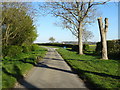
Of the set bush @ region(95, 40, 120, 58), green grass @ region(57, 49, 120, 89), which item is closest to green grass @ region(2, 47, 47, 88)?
green grass @ region(57, 49, 120, 89)

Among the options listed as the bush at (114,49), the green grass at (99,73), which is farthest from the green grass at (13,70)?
the bush at (114,49)

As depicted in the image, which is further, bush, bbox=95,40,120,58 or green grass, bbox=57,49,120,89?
bush, bbox=95,40,120,58

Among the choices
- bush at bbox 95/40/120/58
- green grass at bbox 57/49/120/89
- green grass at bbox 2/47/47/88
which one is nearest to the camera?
green grass at bbox 57/49/120/89

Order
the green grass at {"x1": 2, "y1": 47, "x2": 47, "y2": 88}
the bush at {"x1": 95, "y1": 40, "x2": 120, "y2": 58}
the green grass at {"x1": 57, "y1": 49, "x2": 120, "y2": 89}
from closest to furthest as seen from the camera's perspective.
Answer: the green grass at {"x1": 57, "y1": 49, "x2": 120, "y2": 89}
the green grass at {"x1": 2, "y1": 47, "x2": 47, "y2": 88}
the bush at {"x1": 95, "y1": 40, "x2": 120, "y2": 58}

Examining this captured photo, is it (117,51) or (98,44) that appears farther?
(98,44)

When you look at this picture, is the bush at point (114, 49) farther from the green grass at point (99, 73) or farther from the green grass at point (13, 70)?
the green grass at point (13, 70)

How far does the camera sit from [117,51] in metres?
19.2

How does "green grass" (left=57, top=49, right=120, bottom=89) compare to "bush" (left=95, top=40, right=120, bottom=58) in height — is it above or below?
below

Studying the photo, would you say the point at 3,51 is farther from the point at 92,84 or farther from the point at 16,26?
the point at 92,84

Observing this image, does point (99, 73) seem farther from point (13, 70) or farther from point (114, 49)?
point (114, 49)

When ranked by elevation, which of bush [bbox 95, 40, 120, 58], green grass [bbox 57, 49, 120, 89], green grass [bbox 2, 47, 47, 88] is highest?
bush [bbox 95, 40, 120, 58]

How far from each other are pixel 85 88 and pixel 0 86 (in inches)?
127

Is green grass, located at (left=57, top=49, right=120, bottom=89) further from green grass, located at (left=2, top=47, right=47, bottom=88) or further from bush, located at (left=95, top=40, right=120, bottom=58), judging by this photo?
bush, located at (left=95, top=40, right=120, bottom=58)

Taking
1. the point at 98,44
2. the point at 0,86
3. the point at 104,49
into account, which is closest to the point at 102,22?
the point at 104,49
